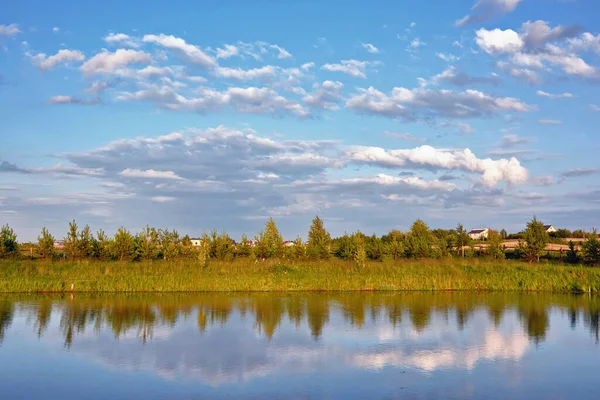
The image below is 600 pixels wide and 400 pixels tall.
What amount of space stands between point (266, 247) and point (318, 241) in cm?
810

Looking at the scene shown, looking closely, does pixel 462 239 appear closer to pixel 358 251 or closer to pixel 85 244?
pixel 358 251

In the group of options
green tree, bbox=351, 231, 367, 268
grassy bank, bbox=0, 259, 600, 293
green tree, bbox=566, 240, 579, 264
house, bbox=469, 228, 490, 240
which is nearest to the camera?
grassy bank, bbox=0, 259, 600, 293

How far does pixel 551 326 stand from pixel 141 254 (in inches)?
1231

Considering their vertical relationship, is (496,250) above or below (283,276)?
above

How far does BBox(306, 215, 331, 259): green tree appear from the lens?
159 ft

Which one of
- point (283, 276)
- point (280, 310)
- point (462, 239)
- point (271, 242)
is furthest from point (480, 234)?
point (280, 310)

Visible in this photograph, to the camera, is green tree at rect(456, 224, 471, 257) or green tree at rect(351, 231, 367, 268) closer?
green tree at rect(351, 231, 367, 268)

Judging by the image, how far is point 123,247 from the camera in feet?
145

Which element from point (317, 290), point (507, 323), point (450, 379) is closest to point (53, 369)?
point (450, 379)

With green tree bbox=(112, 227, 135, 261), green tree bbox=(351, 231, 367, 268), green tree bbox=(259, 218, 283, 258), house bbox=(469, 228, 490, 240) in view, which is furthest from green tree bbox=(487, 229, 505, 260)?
house bbox=(469, 228, 490, 240)

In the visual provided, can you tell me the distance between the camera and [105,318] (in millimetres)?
26781

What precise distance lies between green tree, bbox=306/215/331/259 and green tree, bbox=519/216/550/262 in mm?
17951

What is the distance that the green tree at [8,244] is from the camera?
4283cm

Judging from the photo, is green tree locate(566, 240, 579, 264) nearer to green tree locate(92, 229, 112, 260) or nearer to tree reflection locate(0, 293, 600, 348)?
tree reflection locate(0, 293, 600, 348)
